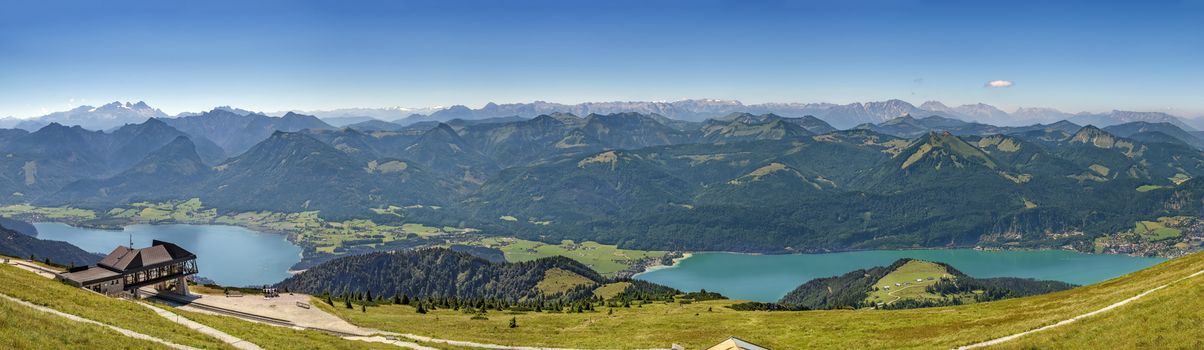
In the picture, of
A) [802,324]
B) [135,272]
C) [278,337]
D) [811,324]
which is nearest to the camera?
[278,337]

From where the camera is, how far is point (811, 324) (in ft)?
221

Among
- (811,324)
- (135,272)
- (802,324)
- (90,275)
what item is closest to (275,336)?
(135,272)

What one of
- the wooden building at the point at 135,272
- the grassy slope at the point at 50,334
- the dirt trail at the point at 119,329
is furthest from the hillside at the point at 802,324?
the wooden building at the point at 135,272

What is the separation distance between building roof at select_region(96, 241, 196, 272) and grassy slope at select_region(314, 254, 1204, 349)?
1586 centimetres

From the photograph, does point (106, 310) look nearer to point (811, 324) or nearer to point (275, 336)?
point (275, 336)

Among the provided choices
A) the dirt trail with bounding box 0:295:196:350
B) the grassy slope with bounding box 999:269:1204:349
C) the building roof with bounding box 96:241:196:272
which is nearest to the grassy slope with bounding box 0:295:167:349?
the dirt trail with bounding box 0:295:196:350

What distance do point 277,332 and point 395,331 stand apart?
1397 cm

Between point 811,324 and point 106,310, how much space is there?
57425 millimetres

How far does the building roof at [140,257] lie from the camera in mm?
69350

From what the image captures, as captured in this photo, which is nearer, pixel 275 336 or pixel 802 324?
pixel 275 336

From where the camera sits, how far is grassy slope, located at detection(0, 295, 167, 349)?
3032cm

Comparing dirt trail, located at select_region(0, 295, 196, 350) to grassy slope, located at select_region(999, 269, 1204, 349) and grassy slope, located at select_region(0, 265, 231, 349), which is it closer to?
grassy slope, located at select_region(0, 265, 231, 349)

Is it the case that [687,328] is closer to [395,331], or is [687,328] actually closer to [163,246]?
[395,331]

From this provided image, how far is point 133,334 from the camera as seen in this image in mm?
39562
